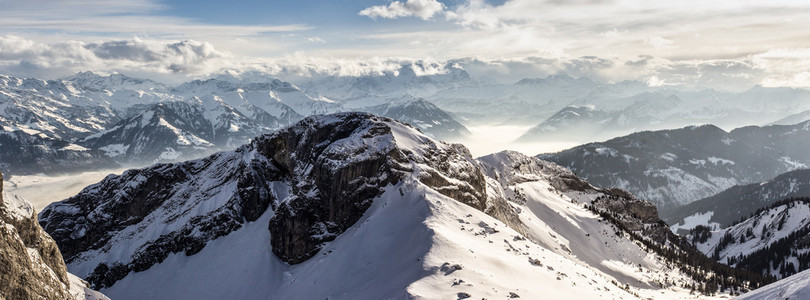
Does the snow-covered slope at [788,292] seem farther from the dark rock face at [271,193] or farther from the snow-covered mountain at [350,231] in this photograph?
the dark rock face at [271,193]

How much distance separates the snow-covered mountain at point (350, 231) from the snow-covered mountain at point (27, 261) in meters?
42.6

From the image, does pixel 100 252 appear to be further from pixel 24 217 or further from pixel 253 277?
pixel 24 217

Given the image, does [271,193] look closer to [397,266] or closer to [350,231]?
[350,231]

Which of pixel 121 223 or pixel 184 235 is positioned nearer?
pixel 184 235

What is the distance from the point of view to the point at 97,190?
17662cm

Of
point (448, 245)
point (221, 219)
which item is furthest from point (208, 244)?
point (448, 245)

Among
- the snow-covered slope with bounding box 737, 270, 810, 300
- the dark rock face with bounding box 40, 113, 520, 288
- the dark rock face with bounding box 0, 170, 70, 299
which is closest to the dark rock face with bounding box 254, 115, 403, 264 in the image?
the dark rock face with bounding box 40, 113, 520, 288

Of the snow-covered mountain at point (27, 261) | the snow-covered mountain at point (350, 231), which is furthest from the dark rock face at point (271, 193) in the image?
the snow-covered mountain at point (27, 261)

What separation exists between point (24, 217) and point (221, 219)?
77160 mm

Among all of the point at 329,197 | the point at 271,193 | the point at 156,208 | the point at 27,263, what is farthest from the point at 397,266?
the point at 156,208

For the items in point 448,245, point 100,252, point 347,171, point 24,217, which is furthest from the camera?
point 100,252

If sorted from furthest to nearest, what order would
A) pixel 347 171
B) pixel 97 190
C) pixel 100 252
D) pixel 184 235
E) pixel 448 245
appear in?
pixel 97 190, pixel 100 252, pixel 184 235, pixel 347 171, pixel 448 245

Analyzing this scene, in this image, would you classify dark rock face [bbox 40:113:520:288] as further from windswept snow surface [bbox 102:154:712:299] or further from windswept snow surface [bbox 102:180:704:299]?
windswept snow surface [bbox 102:180:704:299]

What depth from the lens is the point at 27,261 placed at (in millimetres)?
62375
